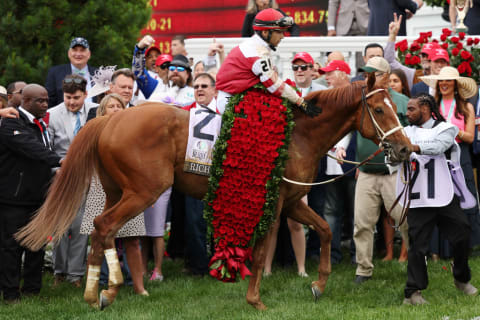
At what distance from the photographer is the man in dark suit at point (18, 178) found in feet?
21.7

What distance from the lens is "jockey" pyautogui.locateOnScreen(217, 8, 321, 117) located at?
20.4 ft

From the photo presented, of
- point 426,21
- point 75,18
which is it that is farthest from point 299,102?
point 426,21

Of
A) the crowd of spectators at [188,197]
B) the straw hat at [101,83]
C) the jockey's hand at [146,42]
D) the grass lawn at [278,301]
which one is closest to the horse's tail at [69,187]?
the crowd of spectators at [188,197]

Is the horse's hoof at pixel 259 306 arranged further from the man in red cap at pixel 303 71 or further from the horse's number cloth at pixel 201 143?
the man in red cap at pixel 303 71

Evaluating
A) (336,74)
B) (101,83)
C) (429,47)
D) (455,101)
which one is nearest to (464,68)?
(429,47)

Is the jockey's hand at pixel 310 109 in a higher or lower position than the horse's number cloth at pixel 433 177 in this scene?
higher

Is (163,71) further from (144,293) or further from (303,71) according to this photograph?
(144,293)

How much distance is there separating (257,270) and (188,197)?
6.01 ft

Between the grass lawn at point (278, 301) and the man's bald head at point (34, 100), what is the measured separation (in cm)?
183

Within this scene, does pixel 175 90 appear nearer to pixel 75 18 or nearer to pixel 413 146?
pixel 75 18

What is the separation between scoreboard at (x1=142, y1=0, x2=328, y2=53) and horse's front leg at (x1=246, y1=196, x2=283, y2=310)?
6.25 m

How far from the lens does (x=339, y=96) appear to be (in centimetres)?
650

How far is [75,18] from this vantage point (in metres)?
10.6

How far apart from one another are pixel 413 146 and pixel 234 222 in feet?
5.60
